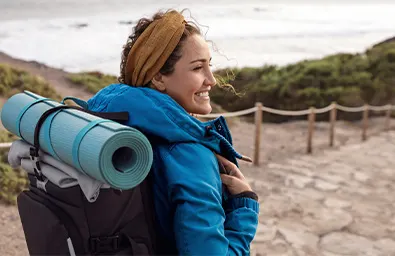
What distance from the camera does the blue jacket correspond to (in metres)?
1.11

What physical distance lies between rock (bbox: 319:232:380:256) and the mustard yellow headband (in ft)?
9.78

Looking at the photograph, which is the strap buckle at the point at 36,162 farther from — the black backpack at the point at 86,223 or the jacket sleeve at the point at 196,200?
the jacket sleeve at the point at 196,200

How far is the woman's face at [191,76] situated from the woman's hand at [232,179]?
0.48 ft

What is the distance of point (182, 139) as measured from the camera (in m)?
1.17

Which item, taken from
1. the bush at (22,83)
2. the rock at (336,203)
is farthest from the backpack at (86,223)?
the bush at (22,83)

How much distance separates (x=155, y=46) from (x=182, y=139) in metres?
0.25

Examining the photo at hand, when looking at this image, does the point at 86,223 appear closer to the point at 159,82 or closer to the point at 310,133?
the point at 159,82

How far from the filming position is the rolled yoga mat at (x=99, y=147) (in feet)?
3.08

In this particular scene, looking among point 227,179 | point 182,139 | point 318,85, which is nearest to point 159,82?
point 182,139

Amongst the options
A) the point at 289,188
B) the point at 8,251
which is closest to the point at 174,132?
the point at 8,251

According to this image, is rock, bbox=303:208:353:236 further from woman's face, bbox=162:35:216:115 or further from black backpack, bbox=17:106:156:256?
black backpack, bbox=17:106:156:256

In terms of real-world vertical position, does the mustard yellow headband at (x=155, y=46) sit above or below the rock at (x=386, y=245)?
above

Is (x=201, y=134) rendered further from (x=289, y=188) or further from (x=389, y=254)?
(x=289, y=188)

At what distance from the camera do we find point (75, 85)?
32.0 ft
